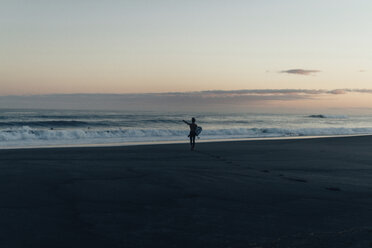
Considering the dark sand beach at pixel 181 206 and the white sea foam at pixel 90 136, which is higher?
the dark sand beach at pixel 181 206

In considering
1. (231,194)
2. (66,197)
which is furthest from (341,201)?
(66,197)

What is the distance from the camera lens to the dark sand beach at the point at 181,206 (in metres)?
5.26

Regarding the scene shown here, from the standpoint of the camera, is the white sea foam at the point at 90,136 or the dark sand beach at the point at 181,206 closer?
the dark sand beach at the point at 181,206

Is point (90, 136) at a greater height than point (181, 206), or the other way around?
point (181, 206)

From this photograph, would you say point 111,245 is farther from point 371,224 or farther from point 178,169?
point 178,169

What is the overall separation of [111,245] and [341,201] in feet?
16.7

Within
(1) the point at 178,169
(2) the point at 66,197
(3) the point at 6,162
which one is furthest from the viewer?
(3) the point at 6,162

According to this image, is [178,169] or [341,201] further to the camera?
[178,169]

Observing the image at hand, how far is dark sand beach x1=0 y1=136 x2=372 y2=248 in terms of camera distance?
5.26 meters

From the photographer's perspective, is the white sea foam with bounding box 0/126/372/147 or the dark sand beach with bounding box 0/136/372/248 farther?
the white sea foam with bounding box 0/126/372/147

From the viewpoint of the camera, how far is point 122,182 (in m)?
9.55

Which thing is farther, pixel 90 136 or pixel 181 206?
pixel 90 136

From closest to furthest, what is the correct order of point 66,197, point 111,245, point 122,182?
point 111,245
point 66,197
point 122,182

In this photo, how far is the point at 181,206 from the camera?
280 inches
